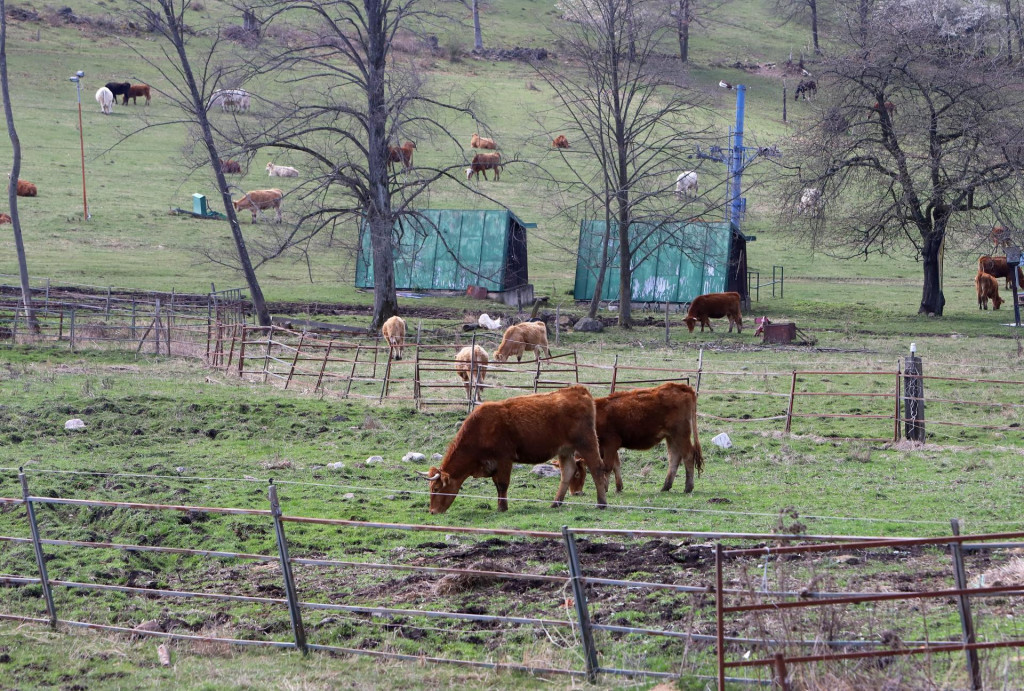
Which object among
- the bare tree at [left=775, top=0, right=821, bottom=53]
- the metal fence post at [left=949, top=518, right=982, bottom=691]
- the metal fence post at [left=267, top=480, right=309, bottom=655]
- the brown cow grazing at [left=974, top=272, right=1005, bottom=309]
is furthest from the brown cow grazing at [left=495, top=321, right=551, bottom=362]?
the bare tree at [left=775, top=0, right=821, bottom=53]

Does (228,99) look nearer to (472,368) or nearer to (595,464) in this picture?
(472,368)

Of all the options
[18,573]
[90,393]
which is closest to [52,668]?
[18,573]

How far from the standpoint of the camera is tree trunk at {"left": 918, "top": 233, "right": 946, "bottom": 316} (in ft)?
109

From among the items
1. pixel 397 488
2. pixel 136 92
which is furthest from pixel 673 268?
pixel 136 92

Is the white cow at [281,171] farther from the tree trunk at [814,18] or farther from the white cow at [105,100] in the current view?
the tree trunk at [814,18]

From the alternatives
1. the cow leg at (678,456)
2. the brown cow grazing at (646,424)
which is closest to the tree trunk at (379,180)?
the brown cow grazing at (646,424)

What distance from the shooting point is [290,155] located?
59531mm

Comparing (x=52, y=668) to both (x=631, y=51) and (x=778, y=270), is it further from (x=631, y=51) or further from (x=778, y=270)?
(x=778, y=270)

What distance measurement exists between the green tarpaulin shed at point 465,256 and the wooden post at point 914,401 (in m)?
22.1

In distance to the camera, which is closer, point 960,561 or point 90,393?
point 960,561

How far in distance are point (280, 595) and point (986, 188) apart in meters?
27.7

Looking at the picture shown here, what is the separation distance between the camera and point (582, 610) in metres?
6.54

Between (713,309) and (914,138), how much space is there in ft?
27.5

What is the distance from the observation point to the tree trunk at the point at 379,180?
31.0m
